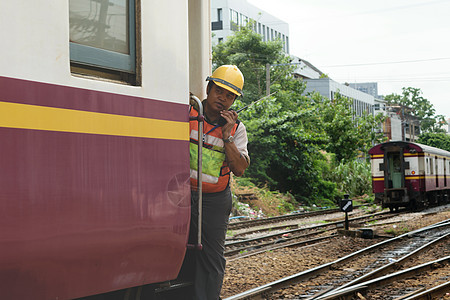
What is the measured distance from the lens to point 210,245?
3.25m

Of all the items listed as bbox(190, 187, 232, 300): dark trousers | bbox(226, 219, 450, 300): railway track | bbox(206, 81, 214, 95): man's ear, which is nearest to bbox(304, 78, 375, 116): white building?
bbox(226, 219, 450, 300): railway track

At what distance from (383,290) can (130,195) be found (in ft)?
20.4

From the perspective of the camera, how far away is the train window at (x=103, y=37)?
2.35 metres

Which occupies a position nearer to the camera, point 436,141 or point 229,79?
point 229,79

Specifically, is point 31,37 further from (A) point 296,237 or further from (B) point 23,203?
(A) point 296,237

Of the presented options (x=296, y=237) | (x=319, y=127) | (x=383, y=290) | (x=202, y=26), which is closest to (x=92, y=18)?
(x=202, y=26)

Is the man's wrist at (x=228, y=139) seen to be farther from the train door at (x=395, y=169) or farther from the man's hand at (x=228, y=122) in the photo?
the train door at (x=395, y=169)

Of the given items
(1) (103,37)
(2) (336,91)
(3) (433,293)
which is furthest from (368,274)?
(2) (336,91)

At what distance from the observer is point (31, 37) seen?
2.11m

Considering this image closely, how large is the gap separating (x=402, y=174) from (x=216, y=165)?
23099 millimetres


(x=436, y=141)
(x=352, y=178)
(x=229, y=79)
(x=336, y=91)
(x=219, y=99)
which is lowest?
(x=352, y=178)

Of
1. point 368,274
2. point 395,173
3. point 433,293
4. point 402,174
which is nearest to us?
point 433,293

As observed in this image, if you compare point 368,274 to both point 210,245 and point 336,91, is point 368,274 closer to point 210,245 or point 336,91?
point 210,245

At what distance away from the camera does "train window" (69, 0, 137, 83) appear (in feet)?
7.71
